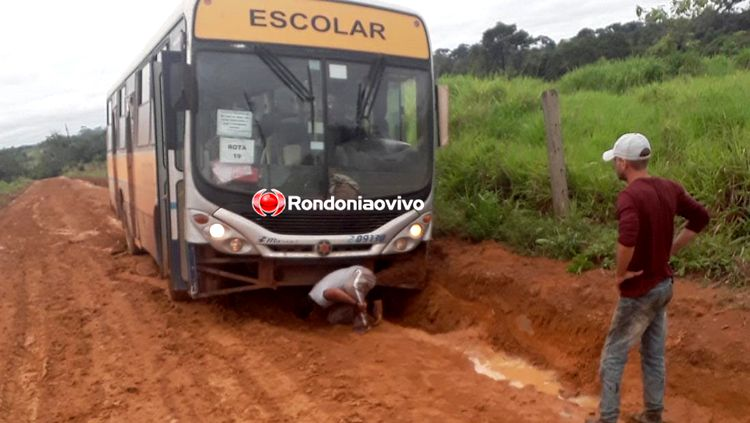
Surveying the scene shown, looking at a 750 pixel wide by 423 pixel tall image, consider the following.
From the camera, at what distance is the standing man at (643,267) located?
3.93 meters

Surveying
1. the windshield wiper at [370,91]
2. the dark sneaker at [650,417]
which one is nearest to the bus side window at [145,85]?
the windshield wiper at [370,91]

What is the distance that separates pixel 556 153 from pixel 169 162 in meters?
4.07

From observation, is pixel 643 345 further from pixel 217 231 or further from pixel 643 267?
pixel 217 231

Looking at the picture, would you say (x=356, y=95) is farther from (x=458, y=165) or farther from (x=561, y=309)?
(x=458, y=165)

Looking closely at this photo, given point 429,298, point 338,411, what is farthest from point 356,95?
point 338,411

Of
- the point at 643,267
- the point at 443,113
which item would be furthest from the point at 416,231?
the point at 643,267

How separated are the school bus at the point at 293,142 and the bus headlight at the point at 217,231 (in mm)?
12

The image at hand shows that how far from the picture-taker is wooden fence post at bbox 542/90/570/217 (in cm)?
758

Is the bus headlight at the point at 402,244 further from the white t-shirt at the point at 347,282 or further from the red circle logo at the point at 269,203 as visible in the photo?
the red circle logo at the point at 269,203

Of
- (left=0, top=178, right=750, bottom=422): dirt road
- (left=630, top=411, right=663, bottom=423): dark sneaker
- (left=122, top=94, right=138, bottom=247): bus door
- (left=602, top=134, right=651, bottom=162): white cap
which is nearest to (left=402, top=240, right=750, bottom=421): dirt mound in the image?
(left=0, top=178, right=750, bottom=422): dirt road

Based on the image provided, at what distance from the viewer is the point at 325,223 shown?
250 inches

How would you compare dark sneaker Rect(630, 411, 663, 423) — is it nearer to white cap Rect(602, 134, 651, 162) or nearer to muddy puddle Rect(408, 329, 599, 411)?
muddy puddle Rect(408, 329, 599, 411)

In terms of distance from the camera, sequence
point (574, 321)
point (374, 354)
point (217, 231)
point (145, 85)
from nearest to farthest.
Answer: point (374, 354)
point (574, 321)
point (217, 231)
point (145, 85)

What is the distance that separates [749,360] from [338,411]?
2.68 metres
